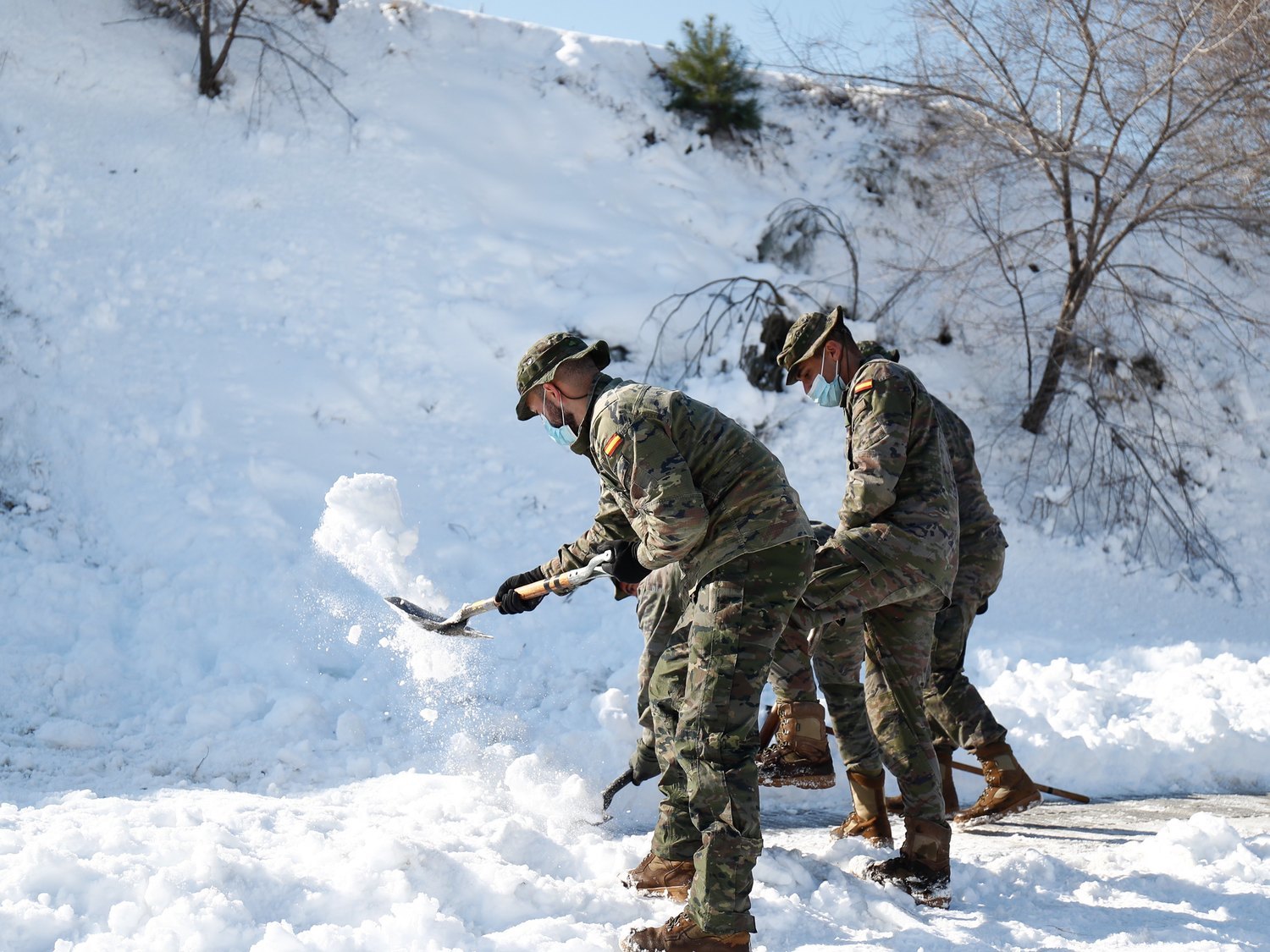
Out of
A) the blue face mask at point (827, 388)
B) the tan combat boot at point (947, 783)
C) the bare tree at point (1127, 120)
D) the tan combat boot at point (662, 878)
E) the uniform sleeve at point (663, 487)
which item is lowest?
the tan combat boot at point (662, 878)

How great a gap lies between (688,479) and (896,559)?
39.9 inches

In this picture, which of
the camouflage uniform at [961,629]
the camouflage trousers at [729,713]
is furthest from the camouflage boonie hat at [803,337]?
the camouflage trousers at [729,713]

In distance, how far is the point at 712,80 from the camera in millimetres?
10227

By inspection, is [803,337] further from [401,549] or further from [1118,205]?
[1118,205]

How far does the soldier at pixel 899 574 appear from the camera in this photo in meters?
3.46

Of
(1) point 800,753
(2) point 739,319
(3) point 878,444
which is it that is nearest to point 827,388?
(3) point 878,444

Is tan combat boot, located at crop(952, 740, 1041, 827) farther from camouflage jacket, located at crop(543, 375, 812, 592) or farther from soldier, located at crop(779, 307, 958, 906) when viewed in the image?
camouflage jacket, located at crop(543, 375, 812, 592)

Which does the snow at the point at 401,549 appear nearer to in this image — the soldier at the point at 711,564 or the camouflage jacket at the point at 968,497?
the soldier at the point at 711,564

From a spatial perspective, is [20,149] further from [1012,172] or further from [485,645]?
[1012,172]

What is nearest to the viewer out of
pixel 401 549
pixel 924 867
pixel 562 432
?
pixel 562 432

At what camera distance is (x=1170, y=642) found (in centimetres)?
720

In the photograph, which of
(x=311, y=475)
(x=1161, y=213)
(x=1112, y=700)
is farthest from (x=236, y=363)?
(x=1161, y=213)

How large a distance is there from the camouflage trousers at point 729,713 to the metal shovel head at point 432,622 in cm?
150

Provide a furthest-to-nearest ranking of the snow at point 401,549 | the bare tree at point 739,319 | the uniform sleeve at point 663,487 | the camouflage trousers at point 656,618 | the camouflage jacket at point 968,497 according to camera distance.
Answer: the bare tree at point 739,319, the camouflage jacket at point 968,497, the camouflage trousers at point 656,618, the snow at point 401,549, the uniform sleeve at point 663,487
